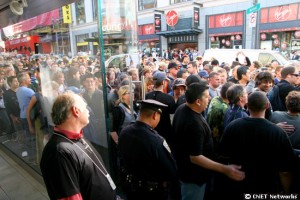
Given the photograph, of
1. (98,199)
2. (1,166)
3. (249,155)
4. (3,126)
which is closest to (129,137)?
(98,199)

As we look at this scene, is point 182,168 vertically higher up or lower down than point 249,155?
lower down

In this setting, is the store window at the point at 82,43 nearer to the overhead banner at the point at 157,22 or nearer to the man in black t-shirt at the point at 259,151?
the man in black t-shirt at the point at 259,151

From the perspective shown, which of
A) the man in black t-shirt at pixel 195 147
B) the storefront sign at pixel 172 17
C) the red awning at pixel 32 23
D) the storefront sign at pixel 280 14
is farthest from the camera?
the storefront sign at pixel 172 17

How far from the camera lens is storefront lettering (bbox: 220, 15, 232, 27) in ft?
66.7

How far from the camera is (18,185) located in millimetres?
4418

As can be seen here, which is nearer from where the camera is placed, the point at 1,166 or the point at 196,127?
the point at 196,127

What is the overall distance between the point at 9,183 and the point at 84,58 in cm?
276

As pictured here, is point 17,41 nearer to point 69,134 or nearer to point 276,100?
point 69,134

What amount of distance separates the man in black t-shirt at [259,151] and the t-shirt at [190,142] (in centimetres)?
21

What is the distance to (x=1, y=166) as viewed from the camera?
17.4 feet

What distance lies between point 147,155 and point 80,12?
2.12 m

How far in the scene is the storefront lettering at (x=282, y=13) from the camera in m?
17.5

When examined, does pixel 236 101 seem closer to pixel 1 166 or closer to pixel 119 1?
pixel 119 1

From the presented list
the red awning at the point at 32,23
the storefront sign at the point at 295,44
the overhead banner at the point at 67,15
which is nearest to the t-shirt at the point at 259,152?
the overhead banner at the point at 67,15
